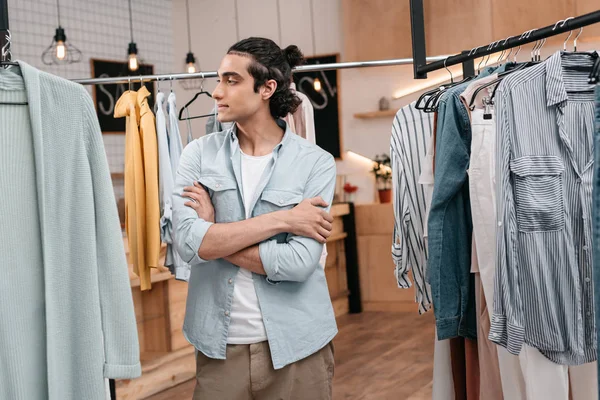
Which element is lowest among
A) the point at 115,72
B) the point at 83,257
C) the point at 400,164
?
the point at 83,257

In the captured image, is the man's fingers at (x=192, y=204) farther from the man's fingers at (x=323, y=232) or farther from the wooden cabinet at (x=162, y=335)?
the wooden cabinet at (x=162, y=335)

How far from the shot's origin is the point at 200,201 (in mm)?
2262

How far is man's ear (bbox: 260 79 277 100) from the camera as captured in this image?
7.75ft

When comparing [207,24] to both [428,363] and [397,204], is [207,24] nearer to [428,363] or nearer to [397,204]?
[428,363]

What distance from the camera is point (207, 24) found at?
833 centimetres

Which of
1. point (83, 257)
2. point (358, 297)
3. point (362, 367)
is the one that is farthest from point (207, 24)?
point (83, 257)

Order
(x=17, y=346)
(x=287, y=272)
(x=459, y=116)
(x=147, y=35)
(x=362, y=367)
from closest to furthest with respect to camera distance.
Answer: (x=17, y=346), (x=287, y=272), (x=459, y=116), (x=362, y=367), (x=147, y=35)

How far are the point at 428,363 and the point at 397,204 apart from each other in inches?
102

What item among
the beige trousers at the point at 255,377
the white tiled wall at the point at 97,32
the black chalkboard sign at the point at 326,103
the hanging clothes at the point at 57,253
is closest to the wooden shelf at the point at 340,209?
the black chalkboard sign at the point at 326,103

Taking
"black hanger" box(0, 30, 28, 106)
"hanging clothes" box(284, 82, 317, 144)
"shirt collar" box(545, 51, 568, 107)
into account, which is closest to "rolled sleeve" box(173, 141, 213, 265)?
"black hanger" box(0, 30, 28, 106)

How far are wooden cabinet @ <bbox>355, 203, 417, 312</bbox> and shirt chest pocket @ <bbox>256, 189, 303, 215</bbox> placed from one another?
4802 millimetres

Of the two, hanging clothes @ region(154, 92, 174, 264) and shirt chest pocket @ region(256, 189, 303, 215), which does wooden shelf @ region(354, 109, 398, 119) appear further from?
shirt chest pocket @ region(256, 189, 303, 215)

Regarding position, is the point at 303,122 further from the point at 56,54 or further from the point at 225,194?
the point at 56,54

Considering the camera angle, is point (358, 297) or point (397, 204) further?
point (358, 297)
